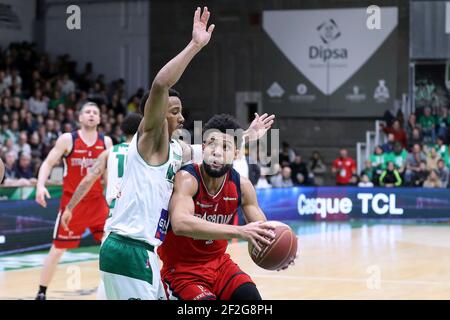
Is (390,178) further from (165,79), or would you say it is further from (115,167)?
(165,79)

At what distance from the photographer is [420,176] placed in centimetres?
2134

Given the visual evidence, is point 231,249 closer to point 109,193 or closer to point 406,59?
point 109,193

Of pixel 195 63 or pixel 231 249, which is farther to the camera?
pixel 195 63

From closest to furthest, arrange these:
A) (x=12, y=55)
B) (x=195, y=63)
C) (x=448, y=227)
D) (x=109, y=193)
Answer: (x=109, y=193) → (x=448, y=227) → (x=12, y=55) → (x=195, y=63)

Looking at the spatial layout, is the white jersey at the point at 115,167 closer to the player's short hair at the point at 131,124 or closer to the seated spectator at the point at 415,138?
the player's short hair at the point at 131,124

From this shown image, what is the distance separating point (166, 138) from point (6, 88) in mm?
16193

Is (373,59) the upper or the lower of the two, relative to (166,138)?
upper

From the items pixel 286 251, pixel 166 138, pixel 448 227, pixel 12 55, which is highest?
pixel 12 55

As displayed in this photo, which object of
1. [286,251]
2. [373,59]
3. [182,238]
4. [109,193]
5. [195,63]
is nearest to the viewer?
[286,251]

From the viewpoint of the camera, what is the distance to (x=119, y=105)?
24.2 m

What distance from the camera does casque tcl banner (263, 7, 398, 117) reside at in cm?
2594

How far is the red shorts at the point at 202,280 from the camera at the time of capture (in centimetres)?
573

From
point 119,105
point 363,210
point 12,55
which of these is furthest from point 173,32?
point 363,210

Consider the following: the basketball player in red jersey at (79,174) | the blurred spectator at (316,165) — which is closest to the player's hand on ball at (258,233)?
the basketball player in red jersey at (79,174)
